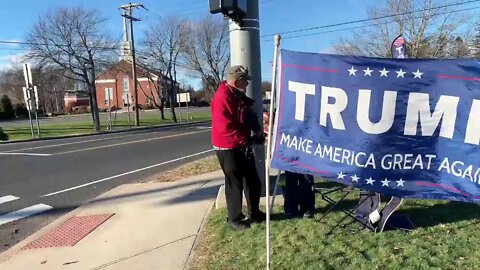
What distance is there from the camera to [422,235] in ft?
13.9

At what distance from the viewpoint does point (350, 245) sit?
411 centimetres

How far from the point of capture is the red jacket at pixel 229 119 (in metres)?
4.57

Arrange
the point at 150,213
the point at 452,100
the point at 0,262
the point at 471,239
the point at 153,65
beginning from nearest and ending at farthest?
the point at 452,100 < the point at 471,239 < the point at 0,262 < the point at 150,213 < the point at 153,65

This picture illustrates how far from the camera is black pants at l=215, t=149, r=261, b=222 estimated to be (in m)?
4.79

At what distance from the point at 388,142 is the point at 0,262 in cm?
426

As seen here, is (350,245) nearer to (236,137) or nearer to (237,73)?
(236,137)

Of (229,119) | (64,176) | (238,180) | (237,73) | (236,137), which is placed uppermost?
(237,73)

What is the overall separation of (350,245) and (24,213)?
550cm

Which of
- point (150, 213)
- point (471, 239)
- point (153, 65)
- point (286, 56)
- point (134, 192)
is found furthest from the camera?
point (153, 65)

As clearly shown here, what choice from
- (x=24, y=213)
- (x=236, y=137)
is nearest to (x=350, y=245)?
(x=236, y=137)

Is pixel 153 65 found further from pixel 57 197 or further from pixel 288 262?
pixel 288 262

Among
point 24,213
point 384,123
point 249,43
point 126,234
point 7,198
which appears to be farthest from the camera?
point 7,198

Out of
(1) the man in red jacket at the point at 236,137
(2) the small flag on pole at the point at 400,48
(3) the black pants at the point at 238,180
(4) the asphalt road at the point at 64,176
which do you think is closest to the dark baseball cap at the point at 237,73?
(1) the man in red jacket at the point at 236,137

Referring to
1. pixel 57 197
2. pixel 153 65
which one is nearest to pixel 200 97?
pixel 153 65
